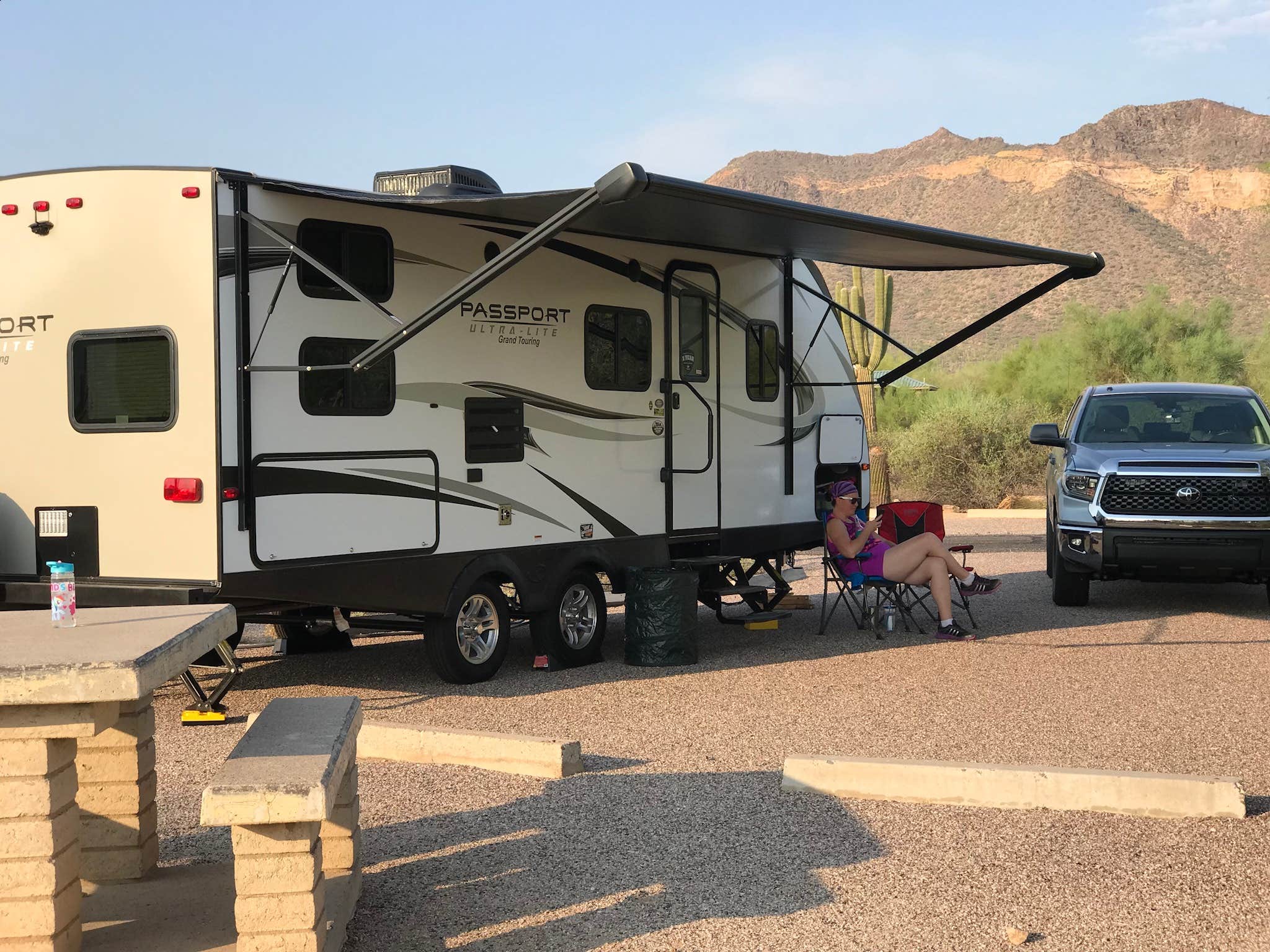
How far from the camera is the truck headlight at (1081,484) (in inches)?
413

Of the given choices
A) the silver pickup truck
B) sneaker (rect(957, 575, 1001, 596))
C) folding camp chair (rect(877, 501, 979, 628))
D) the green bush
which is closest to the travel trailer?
folding camp chair (rect(877, 501, 979, 628))

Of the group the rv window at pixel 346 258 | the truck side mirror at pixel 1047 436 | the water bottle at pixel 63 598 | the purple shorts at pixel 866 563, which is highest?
the rv window at pixel 346 258

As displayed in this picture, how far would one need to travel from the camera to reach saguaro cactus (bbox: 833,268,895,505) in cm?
2006

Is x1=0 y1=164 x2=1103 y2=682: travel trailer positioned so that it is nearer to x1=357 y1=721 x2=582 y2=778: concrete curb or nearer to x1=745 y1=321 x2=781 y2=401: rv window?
x1=745 y1=321 x2=781 y2=401: rv window

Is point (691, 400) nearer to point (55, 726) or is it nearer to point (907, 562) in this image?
point (907, 562)

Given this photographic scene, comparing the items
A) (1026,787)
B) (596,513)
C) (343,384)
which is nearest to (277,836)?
(1026,787)

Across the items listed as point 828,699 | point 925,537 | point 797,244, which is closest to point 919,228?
point 797,244

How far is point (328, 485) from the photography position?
7234 millimetres

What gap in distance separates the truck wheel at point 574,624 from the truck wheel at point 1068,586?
3.90m

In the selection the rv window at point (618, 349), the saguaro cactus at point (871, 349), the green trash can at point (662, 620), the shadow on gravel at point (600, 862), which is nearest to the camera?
the shadow on gravel at point (600, 862)

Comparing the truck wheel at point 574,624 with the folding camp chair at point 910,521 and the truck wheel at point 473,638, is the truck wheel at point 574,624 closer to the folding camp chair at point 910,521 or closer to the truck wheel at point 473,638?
the truck wheel at point 473,638

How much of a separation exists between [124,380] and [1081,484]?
22.5 feet

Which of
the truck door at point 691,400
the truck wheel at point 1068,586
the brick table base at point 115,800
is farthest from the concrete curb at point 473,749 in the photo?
the truck wheel at point 1068,586

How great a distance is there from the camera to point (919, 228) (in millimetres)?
8453
